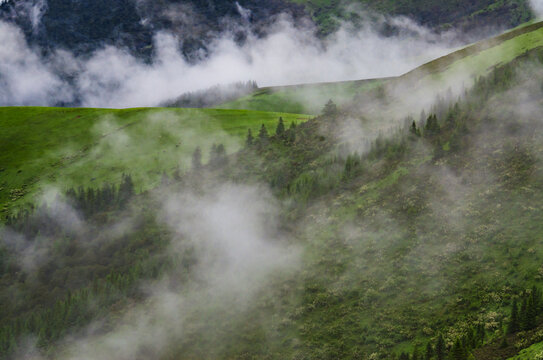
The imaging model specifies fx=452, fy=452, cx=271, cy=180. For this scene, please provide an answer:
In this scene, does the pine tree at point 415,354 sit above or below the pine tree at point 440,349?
below

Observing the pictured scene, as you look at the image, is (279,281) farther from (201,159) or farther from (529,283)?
(201,159)

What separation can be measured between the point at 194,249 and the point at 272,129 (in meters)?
75.5

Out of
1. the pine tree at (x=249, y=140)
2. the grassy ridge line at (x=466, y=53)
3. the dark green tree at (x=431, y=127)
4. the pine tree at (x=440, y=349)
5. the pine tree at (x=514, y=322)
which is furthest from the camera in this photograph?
the pine tree at (x=249, y=140)

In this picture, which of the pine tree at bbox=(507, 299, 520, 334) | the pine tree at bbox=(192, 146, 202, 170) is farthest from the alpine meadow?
the pine tree at bbox=(192, 146, 202, 170)

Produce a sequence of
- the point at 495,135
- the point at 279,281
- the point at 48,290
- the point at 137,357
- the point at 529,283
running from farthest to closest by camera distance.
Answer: the point at 48,290 → the point at 495,135 → the point at 279,281 → the point at 137,357 → the point at 529,283

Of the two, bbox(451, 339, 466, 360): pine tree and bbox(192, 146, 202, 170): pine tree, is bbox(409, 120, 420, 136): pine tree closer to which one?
bbox(451, 339, 466, 360): pine tree

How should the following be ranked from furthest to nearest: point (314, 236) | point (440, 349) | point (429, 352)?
point (314, 236) < point (429, 352) < point (440, 349)

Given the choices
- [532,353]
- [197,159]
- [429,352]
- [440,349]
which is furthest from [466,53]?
[532,353]

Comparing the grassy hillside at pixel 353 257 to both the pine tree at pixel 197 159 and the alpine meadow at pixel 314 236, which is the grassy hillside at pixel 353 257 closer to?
the alpine meadow at pixel 314 236

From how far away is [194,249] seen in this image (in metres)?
108

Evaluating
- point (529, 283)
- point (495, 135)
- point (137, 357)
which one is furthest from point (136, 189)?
point (529, 283)

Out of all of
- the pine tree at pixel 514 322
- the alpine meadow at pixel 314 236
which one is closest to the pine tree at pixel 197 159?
the alpine meadow at pixel 314 236

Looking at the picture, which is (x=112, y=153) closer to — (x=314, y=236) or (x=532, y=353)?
(x=314, y=236)

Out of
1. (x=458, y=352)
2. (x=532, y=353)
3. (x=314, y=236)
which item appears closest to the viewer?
(x=532, y=353)
